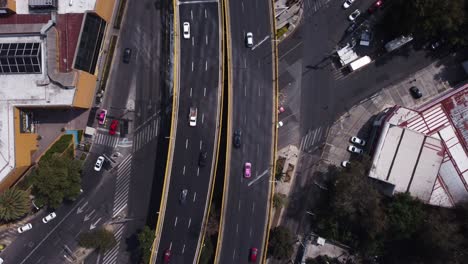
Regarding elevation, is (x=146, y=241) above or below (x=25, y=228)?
above

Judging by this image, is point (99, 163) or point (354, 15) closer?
point (354, 15)

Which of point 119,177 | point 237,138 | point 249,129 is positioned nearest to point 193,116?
point 237,138

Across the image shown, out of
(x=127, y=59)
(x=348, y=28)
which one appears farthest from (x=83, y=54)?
(x=348, y=28)

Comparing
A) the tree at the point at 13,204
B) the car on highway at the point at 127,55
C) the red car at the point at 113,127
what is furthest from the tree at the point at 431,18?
the tree at the point at 13,204

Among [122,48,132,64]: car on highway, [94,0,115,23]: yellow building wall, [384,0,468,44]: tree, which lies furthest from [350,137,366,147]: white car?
[94,0,115,23]: yellow building wall

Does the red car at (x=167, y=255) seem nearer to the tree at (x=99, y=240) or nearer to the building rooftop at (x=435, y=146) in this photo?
the tree at (x=99, y=240)

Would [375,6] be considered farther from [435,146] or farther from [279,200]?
[279,200]
